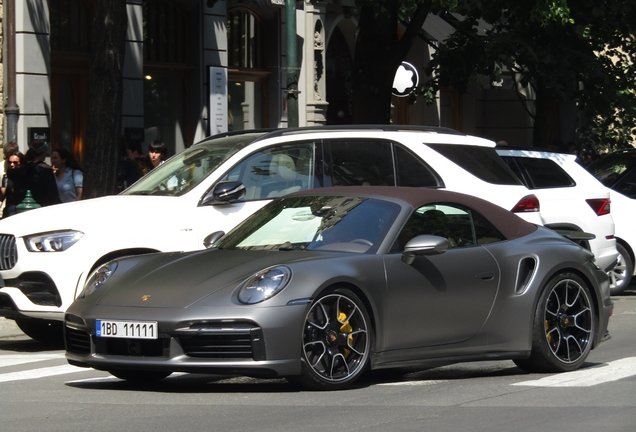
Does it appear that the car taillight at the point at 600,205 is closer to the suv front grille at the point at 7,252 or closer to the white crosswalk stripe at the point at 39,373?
the suv front grille at the point at 7,252

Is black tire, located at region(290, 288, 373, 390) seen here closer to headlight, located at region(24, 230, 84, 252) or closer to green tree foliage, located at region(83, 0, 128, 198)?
headlight, located at region(24, 230, 84, 252)

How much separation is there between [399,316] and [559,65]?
12.7 m

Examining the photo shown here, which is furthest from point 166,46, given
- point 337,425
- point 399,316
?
point 337,425

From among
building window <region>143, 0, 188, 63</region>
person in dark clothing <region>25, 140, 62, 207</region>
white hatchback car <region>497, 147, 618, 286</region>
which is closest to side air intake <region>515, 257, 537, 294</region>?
white hatchback car <region>497, 147, 618, 286</region>

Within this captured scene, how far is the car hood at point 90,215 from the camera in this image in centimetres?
1033

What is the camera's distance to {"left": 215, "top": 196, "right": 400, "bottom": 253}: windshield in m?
8.22

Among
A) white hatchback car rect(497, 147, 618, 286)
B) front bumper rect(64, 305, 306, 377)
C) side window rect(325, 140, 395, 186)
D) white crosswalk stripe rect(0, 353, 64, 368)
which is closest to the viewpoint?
front bumper rect(64, 305, 306, 377)

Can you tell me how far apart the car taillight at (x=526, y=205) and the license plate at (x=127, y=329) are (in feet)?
17.7

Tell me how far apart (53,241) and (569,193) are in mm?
6481

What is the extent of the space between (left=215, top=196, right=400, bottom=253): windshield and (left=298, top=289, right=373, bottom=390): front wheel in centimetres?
46

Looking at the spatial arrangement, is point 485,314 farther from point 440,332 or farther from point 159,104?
point 159,104

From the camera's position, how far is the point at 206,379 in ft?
28.5

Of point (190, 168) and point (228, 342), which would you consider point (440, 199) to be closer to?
point (228, 342)

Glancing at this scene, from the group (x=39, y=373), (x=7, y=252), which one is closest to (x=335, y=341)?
(x=39, y=373)
